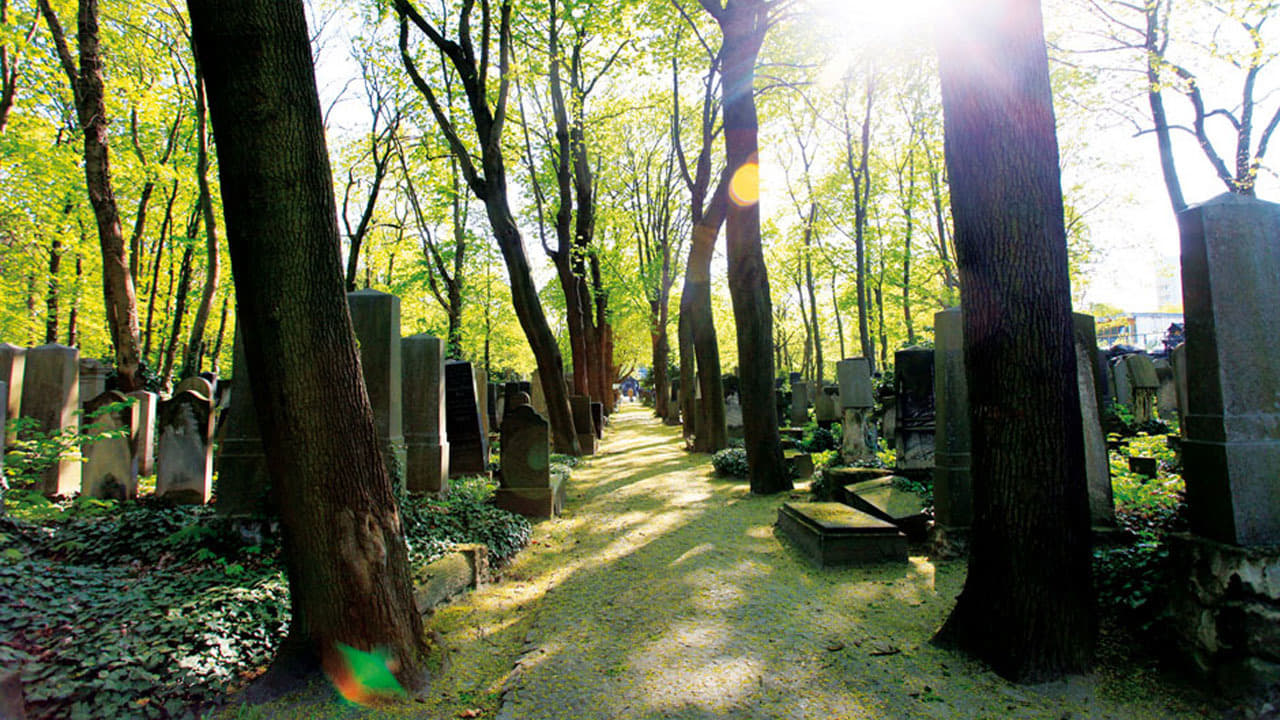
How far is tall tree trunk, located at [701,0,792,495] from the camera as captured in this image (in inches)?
341

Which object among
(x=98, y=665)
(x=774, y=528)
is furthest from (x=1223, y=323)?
(x=98, y=665)

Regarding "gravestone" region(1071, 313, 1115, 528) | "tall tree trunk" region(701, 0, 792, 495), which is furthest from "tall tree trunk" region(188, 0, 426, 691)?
"tall tree trunk" region(701, 0, 792, 495)

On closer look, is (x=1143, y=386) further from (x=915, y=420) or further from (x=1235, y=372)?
(x=1235, y=372)

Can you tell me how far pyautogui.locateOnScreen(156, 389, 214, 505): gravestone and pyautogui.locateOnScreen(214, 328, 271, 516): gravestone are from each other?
5.68 feet

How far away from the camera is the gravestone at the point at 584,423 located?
1470 centimetres

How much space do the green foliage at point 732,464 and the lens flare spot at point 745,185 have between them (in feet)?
13.9

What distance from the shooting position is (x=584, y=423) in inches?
598

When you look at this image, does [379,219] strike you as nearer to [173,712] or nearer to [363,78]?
[363,78]

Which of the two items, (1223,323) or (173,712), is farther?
(1223,323)

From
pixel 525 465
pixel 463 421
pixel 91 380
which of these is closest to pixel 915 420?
pixel 525 465

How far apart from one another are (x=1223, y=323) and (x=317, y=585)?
4.80 m

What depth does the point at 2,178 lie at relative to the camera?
50.9ft

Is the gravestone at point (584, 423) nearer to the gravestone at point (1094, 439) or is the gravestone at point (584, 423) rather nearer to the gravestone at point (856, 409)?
the gravestone at point (856, 409)

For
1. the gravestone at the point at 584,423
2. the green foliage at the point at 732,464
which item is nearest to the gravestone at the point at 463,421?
the green foliage at the point at 732,464
